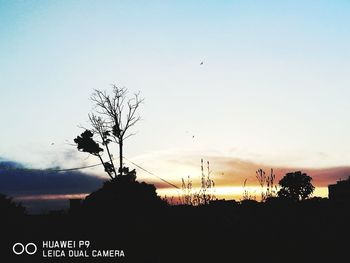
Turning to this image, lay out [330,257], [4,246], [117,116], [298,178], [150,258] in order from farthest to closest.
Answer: [298,178] → [117,116] → [4,246] → [150,258] → [330,257]

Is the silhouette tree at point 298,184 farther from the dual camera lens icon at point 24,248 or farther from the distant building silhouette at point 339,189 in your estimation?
the dual camera lens icon at point 24,248

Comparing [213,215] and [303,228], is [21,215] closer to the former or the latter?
[213,215]

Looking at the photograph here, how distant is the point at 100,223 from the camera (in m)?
17.0

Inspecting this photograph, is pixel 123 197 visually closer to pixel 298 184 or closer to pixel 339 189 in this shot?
pixel 339 189

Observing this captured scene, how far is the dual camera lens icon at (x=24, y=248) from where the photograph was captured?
44.8ft

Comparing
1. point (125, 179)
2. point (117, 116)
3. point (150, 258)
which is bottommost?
point (150, 258)

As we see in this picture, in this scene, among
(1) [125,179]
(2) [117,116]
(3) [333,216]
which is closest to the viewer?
(3) [333,216]

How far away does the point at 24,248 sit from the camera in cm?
1390

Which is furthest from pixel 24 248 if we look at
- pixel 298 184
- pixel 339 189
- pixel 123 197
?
pixel 298 184

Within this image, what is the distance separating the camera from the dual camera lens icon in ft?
44.8

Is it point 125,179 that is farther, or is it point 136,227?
point 125,179

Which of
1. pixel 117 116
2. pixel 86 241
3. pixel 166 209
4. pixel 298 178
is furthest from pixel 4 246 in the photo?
pixel 298 178

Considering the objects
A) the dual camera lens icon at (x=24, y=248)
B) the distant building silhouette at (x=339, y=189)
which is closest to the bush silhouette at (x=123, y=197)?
the dual camera lens icon at (x=24, y=248)

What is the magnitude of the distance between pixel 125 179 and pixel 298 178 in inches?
1314
